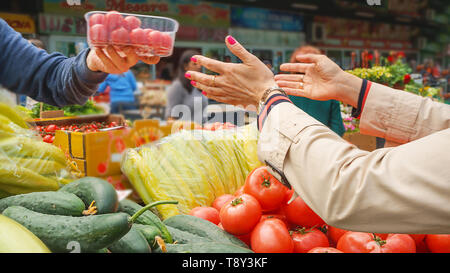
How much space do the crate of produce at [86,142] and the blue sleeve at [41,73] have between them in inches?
3.3

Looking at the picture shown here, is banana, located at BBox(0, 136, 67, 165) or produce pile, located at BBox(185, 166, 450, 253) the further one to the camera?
produce pile, located at BBox(185, 166, 450, 253)

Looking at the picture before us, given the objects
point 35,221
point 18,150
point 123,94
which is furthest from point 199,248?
point 123,94

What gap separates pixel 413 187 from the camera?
79 cm

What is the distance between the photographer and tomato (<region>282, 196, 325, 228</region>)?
135 cm

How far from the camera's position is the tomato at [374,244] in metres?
1.17

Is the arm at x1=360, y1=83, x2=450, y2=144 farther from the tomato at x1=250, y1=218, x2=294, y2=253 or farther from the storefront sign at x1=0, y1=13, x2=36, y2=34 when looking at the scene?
the storefront sign at x1=0, y1=13, x2=36, y2=34

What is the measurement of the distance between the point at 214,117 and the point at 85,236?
0.98 m

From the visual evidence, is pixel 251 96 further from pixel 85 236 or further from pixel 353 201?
pixel 85 236

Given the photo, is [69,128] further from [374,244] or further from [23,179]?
[374,244]

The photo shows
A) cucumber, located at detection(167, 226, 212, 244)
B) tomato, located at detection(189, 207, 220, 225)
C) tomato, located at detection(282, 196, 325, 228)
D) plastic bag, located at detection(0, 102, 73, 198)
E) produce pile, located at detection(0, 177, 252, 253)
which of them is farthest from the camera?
tomato, located at detection(189, 207, 220, 225)

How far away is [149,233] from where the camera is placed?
1106 millimetres

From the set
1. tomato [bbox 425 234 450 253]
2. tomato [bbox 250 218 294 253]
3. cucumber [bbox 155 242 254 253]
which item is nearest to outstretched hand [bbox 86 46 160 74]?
cucumber [bbox 155 242 254 253]

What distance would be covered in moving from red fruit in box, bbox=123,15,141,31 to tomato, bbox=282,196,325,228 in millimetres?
866

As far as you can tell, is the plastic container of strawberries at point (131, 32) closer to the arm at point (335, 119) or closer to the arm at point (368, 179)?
the arm at point (368, 179)
